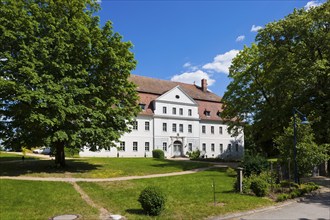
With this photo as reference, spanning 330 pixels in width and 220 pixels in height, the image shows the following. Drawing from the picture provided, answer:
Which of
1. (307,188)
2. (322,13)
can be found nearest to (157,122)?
(322,13)

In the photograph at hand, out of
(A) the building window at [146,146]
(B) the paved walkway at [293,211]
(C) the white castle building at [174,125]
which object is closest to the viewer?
(B) the paved walkway at [293,211]

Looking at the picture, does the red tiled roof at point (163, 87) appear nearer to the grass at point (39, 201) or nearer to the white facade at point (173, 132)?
the white facade at point (173, 132)

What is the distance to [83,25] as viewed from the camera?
73.2ft

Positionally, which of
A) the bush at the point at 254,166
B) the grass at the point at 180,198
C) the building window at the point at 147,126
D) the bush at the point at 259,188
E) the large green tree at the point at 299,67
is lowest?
the grass at the point at 180,198

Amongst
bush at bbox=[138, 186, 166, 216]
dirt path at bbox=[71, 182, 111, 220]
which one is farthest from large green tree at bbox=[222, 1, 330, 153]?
dirt path at bbox=[71, 182, 111, 220]

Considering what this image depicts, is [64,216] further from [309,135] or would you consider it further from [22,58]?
[309,135]

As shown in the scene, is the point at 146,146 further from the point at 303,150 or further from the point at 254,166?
the point at 303,150

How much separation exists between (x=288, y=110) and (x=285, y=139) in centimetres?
813

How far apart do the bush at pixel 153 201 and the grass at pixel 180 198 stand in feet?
0.95

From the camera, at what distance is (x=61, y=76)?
21188 mm

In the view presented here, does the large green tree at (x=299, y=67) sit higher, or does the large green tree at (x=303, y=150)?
the large green tree at (x=299, y=67)

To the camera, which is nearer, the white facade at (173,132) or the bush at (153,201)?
the bush at (153,201)

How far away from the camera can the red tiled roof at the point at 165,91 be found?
49.2 meters

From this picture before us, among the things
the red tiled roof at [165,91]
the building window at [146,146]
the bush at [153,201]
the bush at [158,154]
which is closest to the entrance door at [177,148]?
the building window at [146,146]
